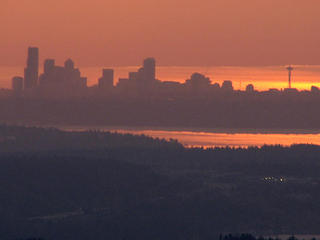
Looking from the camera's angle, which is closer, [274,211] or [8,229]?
[8,229]

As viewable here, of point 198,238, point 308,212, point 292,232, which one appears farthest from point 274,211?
point 198,238


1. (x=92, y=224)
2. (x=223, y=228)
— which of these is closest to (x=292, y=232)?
(x=223, y=228)

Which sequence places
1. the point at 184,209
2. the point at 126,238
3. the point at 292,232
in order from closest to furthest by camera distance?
the point at 126,238, the point at 292,232, the point at 184,209

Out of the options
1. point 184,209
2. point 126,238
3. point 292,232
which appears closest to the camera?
point 126,238

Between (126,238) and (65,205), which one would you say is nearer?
(126,238)

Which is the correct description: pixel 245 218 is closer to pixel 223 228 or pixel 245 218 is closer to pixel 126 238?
pixel 223 228

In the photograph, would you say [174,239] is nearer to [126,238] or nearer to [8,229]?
[126,238]

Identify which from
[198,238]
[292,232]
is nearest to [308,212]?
[292,232]
